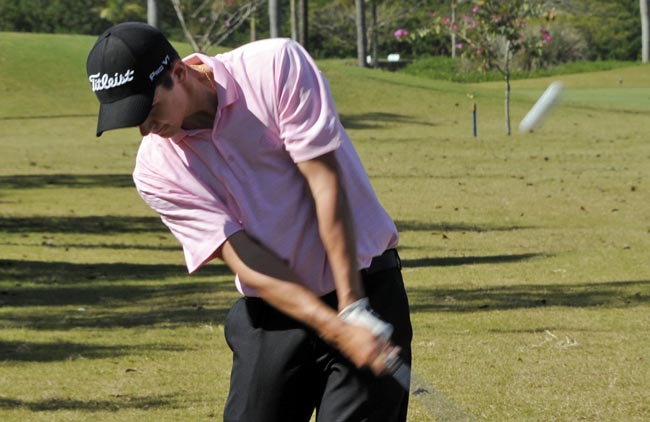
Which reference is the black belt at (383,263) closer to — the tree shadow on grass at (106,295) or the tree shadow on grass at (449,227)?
the tree shadow on grass at (106,295)

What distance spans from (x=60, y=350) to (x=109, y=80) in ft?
19.9

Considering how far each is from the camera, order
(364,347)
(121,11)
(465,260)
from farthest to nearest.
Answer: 1. (121,11)
2. (465,260)
3. (364,347)

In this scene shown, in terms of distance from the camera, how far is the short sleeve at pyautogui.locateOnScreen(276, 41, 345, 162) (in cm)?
385

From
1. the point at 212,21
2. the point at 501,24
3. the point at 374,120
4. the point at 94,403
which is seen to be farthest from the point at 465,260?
the point at 374,120

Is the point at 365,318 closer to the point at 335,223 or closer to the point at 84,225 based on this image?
the point at 335,223

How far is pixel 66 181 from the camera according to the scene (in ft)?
82.1

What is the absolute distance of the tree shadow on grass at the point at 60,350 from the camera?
927cm

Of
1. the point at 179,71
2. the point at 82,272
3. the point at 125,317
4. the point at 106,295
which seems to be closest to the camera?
the point at 179,71

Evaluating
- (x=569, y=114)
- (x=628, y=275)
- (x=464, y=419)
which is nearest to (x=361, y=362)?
(x=464, y=419)

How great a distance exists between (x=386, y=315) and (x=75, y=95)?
39440mm

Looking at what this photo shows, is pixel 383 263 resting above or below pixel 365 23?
above

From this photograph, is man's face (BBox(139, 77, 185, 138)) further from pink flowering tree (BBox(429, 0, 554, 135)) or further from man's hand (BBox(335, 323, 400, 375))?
pink flowering tree (BBox(429, 0, 554, 135))

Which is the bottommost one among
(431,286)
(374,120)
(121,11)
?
(121,11)

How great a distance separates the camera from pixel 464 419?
6094mm
